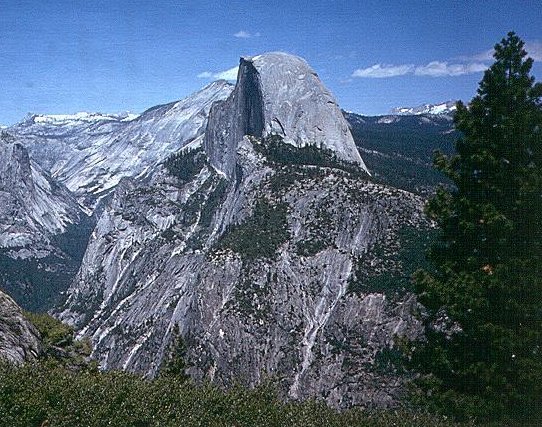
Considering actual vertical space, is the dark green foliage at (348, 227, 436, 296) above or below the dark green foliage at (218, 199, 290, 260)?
below

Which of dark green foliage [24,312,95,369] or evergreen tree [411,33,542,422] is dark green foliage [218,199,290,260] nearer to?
dark green foliage [24,312,95,369]

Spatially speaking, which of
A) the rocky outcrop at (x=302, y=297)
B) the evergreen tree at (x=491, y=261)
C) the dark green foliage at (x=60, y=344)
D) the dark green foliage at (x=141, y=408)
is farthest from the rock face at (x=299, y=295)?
the dark green foliage at (x=141, y=408)

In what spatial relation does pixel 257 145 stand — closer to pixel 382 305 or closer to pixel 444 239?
pixel 382 305

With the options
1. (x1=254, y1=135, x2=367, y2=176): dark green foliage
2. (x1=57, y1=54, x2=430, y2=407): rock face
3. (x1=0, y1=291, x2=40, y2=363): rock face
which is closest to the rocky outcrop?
(x1=57, y1=54, x2=430, y2=407): rock face

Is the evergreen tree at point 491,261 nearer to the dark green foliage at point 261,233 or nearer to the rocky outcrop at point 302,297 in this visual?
the rocky outcrop at point 302,297

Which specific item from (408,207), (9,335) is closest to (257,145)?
(408,207)

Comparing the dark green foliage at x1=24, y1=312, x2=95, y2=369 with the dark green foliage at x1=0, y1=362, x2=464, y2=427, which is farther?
the dark green foliage at x1=24, y1=312, x2=95, y2=369

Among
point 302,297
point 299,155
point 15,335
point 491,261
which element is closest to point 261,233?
point 302,297
